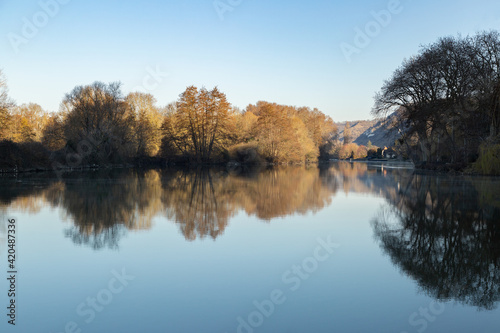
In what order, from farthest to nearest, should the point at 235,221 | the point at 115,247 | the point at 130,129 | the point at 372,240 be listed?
the point at 130,129 < the point at 235,221 < the point at 372,240 < the point at 115,247

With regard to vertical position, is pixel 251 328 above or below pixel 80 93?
below

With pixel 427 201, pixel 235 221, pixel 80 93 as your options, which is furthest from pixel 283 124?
pixel 235 221

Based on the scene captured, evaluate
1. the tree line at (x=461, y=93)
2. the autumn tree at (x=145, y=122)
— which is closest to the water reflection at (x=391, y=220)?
the tree line at (x=461, y=93)

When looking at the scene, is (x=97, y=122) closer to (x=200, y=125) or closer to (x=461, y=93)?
(x=200, y=125)

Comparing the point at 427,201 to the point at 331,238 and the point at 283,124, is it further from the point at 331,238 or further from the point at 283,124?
the point at 283,124

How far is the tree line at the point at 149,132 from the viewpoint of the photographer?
43.8 m

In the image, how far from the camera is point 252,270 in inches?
235

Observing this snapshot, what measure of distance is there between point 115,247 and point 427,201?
11.4 metres

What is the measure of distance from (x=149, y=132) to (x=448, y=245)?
176 feet

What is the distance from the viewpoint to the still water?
4.23m

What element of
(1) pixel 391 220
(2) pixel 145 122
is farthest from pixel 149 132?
(1) pixel 391 220

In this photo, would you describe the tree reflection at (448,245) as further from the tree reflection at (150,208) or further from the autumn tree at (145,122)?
the autumn tree at (145,122)

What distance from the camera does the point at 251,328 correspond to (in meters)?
4.00

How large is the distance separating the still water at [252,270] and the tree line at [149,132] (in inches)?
1154
